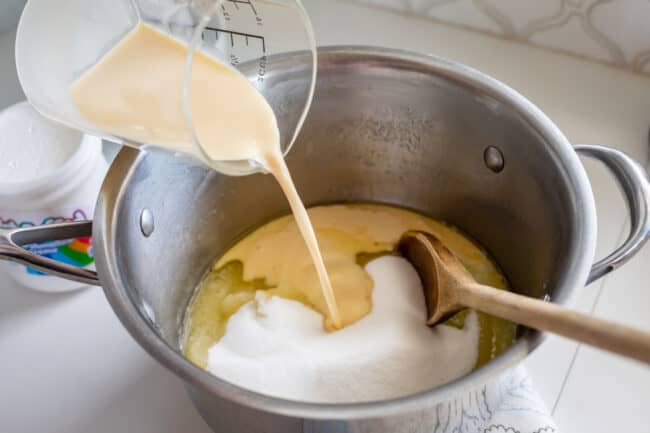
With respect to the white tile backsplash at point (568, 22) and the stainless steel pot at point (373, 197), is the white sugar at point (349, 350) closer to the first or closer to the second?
the stainless steel pot at point (373, 197)

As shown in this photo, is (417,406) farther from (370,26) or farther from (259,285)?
(370,26)

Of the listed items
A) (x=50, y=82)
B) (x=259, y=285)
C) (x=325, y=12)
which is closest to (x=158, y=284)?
(x=259, y=285)

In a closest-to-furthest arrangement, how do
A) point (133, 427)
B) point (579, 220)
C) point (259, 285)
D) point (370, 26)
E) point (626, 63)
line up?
point (579, 220)
point (133, 427)
point (259, 285)
point (626, 63)
point (370, 26)

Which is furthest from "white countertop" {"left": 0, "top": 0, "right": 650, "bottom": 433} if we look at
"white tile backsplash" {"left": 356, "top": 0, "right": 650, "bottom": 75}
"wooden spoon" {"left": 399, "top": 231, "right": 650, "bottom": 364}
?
"wooden spoon" {"left": 399, "top": 231, "right": 650, "bottom": 364}

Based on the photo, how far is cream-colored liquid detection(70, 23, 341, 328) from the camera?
591mm

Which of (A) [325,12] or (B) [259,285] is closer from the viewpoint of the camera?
(B) [259,285]

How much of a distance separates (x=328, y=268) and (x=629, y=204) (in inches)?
14.5

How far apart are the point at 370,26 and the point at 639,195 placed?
619 mm

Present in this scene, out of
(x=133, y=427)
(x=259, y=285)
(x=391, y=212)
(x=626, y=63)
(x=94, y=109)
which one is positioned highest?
(x=626, y=63)

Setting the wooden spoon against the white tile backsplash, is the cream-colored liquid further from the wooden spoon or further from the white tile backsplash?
the white tile backsplash

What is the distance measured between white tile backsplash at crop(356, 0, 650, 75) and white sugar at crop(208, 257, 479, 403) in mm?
460

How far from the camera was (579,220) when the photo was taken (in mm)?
633

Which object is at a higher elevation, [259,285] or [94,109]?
[94,109]

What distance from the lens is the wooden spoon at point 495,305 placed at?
0.46 m
